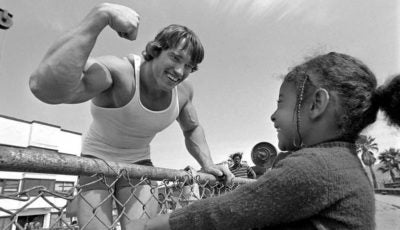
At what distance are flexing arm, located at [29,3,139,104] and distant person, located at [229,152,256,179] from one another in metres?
4.98


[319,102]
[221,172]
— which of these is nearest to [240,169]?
Answer: [221,172]

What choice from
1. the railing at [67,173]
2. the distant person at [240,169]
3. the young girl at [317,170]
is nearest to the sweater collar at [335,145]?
the young girl at [317,170]

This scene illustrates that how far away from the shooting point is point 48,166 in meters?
0.94

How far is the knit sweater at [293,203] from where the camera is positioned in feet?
3.05

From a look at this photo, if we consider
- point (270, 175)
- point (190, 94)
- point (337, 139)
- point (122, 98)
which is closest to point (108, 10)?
point (122, 98)

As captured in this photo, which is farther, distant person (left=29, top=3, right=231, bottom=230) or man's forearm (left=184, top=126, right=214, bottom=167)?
man's forearm (left=184, top=126, right=214, bottom=167)

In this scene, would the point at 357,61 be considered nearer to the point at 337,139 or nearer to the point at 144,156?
the point at 337,139

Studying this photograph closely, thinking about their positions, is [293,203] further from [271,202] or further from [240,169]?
[240,169]

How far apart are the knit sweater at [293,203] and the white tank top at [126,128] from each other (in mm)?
1051

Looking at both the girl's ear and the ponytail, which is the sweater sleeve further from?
the ponytail

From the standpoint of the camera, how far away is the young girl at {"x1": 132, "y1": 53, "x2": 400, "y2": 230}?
3.07 feet

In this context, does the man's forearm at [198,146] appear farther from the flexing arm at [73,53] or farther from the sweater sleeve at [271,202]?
the sweater sleeve at [271,202]

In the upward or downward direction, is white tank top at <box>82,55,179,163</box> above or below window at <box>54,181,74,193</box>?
above

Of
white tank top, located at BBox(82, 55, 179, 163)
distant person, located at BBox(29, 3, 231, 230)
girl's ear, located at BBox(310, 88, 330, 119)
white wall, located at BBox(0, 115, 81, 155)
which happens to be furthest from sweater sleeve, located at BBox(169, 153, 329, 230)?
white wall, located at BBox(0, 115, 81, 155)
